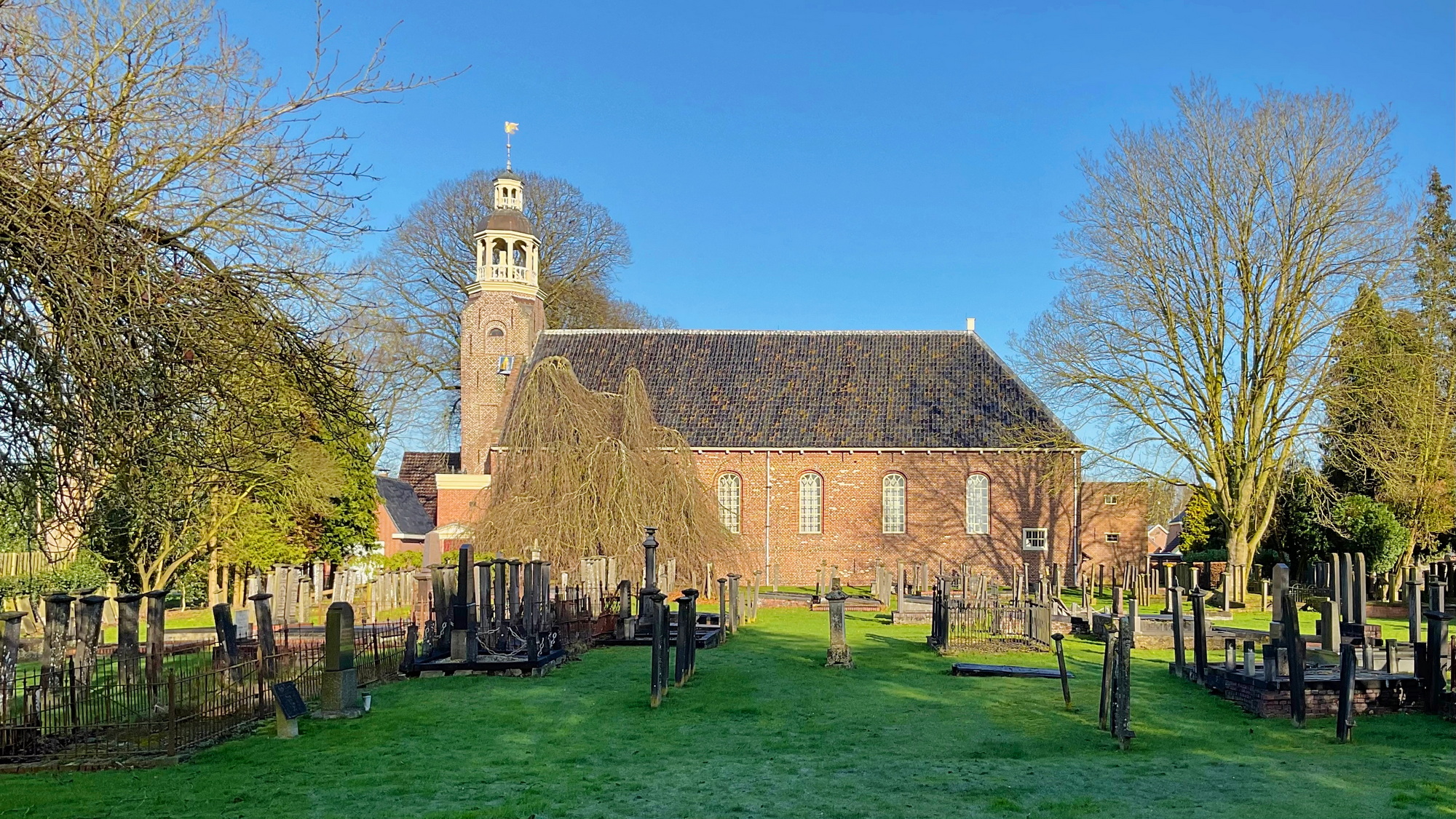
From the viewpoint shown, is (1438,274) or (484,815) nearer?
(484,815)

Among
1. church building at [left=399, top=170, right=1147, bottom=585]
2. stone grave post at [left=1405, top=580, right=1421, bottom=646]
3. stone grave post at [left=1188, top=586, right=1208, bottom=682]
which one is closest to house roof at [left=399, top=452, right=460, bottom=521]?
church building at [left=399, top=170, right=1147, bottom=585]

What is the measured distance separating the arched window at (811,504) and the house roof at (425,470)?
19.3 m

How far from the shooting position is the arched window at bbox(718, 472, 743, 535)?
1474 inches

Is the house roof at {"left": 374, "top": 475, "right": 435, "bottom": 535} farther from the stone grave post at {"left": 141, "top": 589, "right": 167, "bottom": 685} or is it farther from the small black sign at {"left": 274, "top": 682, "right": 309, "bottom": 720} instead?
the small black sign at {"left": 274, "top": 682, "right": 309, "bottom": 720}

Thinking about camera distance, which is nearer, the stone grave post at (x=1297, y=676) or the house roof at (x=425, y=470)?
the stone grave post at (x=1297, y=676)

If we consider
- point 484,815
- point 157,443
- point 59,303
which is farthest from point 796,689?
point 59,303

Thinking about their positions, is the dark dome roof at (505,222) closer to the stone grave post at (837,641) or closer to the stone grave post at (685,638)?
the stone grave post at (837,641)

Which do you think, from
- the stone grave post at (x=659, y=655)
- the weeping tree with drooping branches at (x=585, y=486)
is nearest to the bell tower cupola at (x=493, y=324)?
the weeping tree with drooping branches at (x=585, y=486)

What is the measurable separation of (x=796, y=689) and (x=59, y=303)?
1076cm

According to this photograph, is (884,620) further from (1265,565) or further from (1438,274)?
(1438,274)

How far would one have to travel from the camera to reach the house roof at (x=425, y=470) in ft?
166

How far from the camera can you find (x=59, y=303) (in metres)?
6.32

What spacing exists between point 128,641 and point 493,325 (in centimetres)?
2875

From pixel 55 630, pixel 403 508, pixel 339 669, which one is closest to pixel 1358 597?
pixel 339 669
